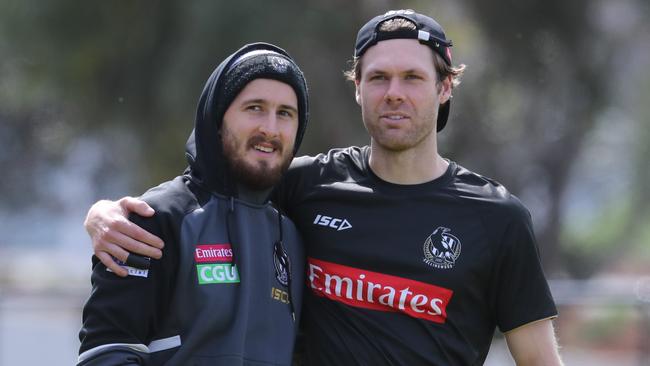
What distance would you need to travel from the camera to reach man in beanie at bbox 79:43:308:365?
3.44m

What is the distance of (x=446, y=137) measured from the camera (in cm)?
1562

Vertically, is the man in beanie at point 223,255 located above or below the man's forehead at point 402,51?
below

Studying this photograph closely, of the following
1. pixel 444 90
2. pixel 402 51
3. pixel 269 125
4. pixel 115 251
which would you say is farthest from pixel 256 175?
pixel 444 90

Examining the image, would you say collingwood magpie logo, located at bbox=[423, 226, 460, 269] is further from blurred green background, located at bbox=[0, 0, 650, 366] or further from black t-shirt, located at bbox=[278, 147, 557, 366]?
blurred green background, located at bbox=[0, 0, 650, 366]

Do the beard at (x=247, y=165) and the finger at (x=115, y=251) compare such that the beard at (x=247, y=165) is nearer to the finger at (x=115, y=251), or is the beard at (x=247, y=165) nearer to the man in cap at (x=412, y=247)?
the man in cap at (x=412, y=247)

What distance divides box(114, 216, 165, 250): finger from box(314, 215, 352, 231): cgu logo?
0.82m

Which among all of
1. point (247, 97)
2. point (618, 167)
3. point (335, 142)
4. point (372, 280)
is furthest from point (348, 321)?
point (618, 167)

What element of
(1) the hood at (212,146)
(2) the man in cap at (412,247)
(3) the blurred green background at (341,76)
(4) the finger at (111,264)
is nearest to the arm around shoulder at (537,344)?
(2) the man in cap at (412,247)

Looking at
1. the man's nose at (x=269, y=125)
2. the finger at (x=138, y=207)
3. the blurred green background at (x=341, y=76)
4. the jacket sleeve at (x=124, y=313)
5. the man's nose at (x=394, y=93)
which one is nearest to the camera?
the jacket sleeve at (x=124, y=313)

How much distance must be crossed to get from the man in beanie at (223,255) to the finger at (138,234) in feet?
0.14

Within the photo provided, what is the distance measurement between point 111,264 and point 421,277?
3.97 ft

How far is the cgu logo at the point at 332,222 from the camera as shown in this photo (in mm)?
4059

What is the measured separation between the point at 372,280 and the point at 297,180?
61 centimetres

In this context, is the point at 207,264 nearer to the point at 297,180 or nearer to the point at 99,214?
the point at 99,214
